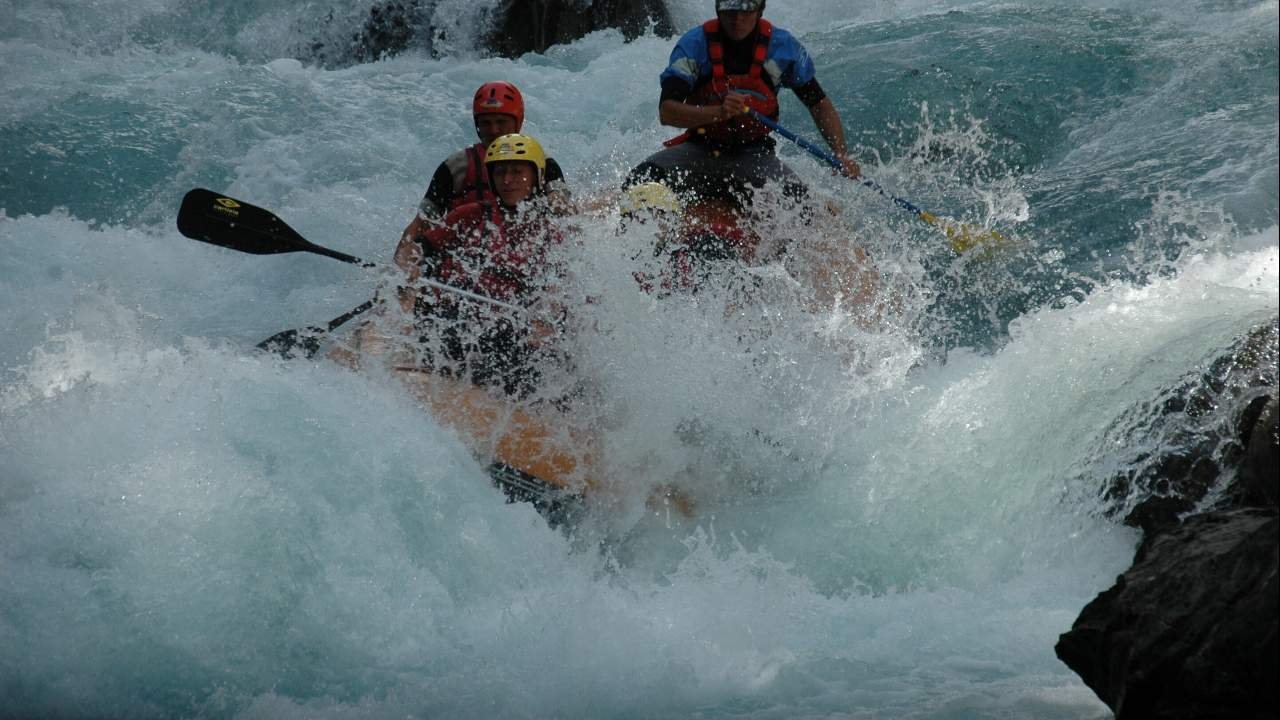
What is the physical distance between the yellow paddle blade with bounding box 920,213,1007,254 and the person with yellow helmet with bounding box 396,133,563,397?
190cm

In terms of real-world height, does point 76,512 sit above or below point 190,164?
below

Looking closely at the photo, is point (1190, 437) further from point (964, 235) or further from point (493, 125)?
point (493, 125)

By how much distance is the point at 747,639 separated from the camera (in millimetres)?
3396

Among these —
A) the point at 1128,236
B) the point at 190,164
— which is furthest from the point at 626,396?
the point at 190,164

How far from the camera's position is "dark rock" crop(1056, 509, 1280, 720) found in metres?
2.18

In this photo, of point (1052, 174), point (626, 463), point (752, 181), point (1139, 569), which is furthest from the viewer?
point (1052, 174)

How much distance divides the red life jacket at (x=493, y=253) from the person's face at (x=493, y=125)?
2.58 ft

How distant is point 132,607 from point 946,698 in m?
2.20

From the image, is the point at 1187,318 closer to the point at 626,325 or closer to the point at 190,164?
the point at 626,325

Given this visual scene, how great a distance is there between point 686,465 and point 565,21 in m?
6.07

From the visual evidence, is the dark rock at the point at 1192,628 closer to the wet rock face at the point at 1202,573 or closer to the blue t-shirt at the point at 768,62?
the wet rock face at the point at 1202,573

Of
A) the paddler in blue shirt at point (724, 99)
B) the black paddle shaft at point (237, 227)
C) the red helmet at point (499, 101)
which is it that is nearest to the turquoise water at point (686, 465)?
the paddler in blue shirt at point (724, 99)

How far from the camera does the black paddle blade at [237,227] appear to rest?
210 inches

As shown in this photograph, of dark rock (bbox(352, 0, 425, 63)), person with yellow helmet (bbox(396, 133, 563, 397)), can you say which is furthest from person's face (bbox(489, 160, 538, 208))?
dark rock (bbox(352, 0, 425, 63))
